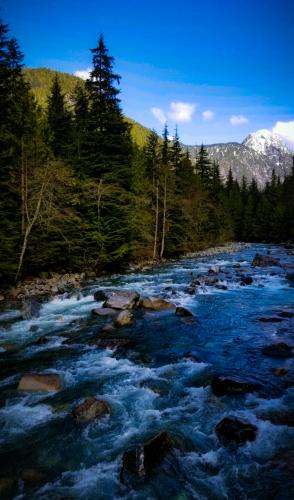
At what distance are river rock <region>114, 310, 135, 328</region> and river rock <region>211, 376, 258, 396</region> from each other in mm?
5419

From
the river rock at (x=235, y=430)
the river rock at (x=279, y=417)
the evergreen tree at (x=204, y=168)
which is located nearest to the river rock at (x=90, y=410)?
the river rock at (x=235, y=430)

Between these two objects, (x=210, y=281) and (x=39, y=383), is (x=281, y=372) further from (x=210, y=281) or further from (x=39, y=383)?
(x=210, y=281)

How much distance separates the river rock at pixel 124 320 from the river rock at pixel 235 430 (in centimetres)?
684

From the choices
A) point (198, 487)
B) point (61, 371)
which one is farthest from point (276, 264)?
point (198, 487)

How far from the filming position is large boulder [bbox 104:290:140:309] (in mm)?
14859

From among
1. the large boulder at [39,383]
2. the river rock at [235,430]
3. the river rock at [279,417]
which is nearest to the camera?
the river rock at [235,430]

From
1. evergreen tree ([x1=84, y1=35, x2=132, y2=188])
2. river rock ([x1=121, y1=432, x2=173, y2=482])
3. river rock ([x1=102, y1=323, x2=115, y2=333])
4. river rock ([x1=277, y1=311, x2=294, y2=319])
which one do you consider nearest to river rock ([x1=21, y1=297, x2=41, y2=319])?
river rock ([x1=102, y1=323, x2=115, y2=333])

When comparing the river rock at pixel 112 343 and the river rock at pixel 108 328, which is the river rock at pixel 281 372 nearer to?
the river rock at pixel 112 343

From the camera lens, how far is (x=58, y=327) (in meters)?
12.3

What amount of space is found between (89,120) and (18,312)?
685 inches

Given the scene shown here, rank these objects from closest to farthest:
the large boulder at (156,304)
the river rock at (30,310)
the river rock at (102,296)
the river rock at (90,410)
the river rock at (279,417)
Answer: the river rock at (279,417) → the river rock at (90,410) → the river rock at (30,310) → the large boulder at (156,304) → the river rock at (102,296)

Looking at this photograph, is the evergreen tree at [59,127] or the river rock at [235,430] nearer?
the river rock at [235,430]

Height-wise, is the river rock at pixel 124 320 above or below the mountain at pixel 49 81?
below

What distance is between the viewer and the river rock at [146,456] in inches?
196
